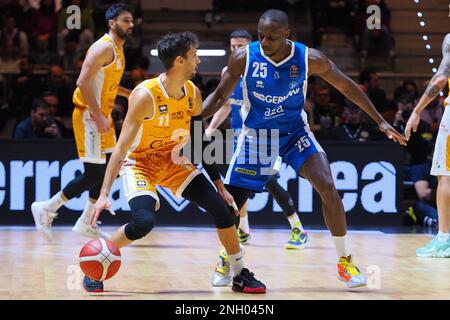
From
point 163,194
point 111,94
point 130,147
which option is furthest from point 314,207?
point 130,147

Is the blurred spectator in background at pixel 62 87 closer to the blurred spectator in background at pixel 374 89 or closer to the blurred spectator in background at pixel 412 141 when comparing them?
the blurred spectator in background at pixel 374 89

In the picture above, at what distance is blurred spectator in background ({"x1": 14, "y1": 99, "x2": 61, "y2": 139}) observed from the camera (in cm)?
1087

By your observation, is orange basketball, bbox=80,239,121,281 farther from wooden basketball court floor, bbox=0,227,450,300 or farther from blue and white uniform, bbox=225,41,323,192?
blue and white uniform, bbox=225,41,323,192

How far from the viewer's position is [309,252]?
8570 mm

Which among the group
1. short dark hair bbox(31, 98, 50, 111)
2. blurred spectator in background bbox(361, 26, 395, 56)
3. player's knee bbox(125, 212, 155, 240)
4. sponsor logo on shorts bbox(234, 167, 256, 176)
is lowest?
player's knee bbox(125, 212, 155, 240)

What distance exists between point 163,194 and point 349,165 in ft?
7.03

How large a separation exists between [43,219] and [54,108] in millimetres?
3073

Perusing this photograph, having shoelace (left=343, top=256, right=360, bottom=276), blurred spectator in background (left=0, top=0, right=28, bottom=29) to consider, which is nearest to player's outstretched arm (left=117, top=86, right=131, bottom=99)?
shoelace (left=343, top=256, right=360, bottom=276)

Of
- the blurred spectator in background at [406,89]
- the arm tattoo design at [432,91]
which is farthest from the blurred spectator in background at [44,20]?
the arm tattoo design at [432,91]

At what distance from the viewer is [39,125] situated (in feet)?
35.9

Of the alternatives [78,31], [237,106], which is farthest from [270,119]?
[78,31]

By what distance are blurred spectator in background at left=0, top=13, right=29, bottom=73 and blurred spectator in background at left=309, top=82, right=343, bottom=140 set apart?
14.5ft

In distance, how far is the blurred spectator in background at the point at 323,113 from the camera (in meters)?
11.4

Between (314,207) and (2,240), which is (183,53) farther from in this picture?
(314,207)
